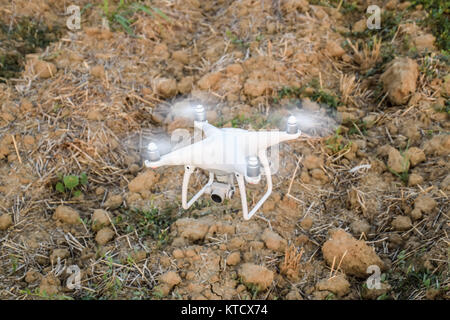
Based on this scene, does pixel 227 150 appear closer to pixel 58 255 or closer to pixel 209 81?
pixel 58 255

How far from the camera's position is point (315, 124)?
9.26ft

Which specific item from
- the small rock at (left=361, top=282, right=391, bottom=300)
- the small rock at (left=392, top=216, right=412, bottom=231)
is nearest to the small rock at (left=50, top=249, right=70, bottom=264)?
the small rock at (left=361, top=282, right=391, bottom=300)

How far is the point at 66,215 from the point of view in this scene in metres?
2.39

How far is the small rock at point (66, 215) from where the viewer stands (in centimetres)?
239

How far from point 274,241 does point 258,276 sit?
0.25 meters

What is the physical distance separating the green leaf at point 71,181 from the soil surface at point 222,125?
2 cm

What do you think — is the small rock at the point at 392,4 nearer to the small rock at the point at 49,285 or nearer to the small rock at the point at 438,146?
the small rock at the point at 438,146

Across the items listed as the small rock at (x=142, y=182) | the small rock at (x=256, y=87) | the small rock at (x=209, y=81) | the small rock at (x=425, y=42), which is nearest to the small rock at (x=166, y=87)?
the small rock at (x=209, y=81)

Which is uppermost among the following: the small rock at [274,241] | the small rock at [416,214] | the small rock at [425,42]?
the small rock at [425,42]

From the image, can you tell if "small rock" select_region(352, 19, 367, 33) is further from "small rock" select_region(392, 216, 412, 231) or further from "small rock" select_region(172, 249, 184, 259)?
"small rock" select_region(172, 249, 184, 259)

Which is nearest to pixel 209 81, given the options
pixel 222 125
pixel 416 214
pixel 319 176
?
pixel 222 125

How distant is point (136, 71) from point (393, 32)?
6.69ft

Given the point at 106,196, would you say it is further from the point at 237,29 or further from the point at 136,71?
the point at 237,29

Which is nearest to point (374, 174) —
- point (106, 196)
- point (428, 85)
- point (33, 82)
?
point (428, 85)
